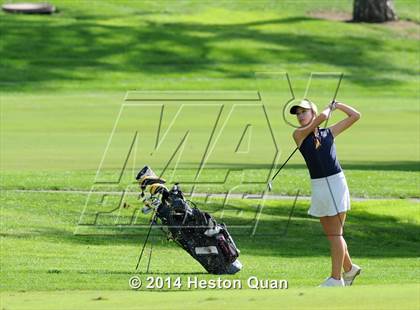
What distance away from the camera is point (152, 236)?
16.2 m

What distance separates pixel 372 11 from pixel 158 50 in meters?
11.8

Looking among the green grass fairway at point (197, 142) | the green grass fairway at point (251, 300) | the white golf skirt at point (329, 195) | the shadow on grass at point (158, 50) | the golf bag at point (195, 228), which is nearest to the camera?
the green grass fairway at point (251, 300)

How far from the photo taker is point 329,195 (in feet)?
37.9

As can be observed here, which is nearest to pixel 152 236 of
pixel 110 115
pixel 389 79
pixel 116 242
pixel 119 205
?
pixel 116 242

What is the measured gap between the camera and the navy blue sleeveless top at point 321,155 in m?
11.5

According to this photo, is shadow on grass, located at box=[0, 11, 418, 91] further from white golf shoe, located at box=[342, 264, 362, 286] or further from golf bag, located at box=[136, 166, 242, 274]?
white golf shoe, located at box=[342, 264, 362, 286]

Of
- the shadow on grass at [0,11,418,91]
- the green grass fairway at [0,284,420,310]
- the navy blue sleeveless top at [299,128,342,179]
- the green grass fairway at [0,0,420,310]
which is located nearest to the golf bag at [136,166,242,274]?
the green grass fairway at [0,0,420,310]

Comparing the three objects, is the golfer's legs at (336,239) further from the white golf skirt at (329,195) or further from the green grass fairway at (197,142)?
the green grass fairway at (197,142)

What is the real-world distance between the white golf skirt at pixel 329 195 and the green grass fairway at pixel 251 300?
2.64 metres

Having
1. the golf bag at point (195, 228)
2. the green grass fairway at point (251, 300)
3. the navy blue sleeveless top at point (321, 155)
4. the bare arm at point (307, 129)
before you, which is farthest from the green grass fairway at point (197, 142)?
the bare arm at point (307, 129)

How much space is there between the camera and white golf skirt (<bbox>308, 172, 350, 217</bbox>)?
11562mm

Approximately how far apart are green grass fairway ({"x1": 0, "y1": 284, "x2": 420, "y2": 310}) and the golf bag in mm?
3104

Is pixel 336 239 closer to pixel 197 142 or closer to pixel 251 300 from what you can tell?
pixel 251 300

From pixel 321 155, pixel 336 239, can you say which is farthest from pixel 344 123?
pixel 336 239
